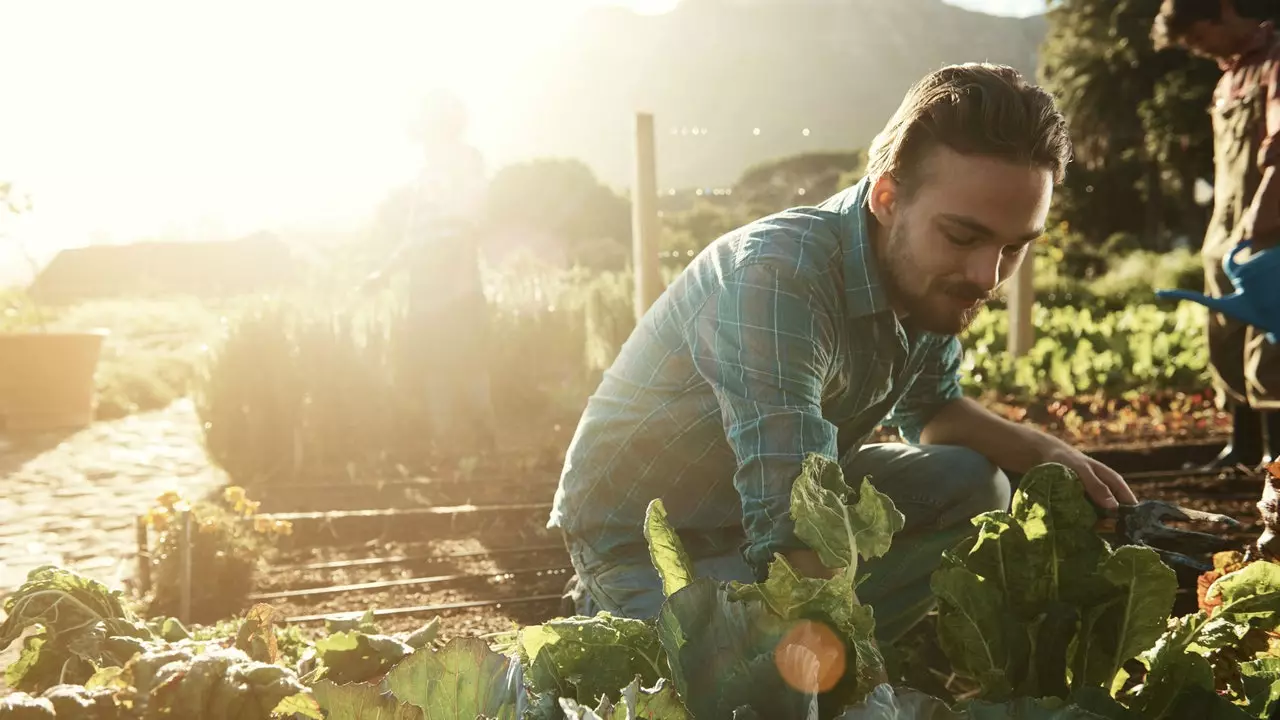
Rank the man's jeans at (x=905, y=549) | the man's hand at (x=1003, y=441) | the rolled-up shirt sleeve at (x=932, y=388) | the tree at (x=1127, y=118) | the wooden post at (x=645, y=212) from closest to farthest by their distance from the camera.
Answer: the man's hand at (x=1003, y=441), the man's jeans at (x=905, y=549), the rolled-up shirt sleeve at (x=932, y=388), the wooden post at (x=645, y=212), the tree at (x=1127, y=118)

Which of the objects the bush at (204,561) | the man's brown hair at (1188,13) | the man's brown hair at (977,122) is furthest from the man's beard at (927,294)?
the man's brown hair at (1188,13)

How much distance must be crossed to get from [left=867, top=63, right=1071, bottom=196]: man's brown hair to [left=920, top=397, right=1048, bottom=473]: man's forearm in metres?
0.73

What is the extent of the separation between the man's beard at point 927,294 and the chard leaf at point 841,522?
2.78 feet

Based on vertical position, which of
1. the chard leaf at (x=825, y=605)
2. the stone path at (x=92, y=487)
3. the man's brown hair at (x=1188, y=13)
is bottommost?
the stone path at (x=92, y=487)

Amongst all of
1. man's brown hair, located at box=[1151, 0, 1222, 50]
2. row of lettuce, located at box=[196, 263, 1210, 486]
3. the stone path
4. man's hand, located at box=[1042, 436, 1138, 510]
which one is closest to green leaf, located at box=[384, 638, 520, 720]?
man's hand, located at box=[1042, 436, 1138, 510]

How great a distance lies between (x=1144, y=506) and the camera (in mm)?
1509

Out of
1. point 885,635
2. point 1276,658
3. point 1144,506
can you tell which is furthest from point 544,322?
point 1276,658

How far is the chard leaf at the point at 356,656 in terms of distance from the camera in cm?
125

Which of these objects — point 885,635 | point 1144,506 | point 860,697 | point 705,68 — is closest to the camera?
point 860,697

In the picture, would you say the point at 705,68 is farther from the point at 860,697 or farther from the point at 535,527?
the point at 860,697

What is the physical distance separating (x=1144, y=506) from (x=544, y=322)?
5.23 m

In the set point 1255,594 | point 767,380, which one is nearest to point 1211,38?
point 767,380

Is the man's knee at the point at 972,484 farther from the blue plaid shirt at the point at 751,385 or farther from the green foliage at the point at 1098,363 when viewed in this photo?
the green foliage at the point at 1098,363

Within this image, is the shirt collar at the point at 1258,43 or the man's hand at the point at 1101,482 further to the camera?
the shirt collar at the point at 1258,43
